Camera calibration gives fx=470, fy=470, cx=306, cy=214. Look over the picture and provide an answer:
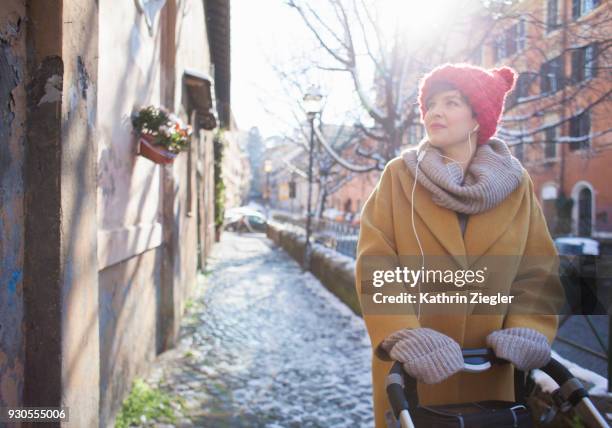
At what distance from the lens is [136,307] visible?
13.3 ft

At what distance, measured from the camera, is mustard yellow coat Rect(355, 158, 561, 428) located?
5.42 feet

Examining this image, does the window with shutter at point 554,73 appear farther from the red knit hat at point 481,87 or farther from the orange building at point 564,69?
the red knit hat at point 481,87

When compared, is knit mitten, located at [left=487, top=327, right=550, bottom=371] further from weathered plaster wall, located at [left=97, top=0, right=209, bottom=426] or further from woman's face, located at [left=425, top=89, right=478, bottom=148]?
weathered plaster wall, located at [left=97, top=0, right=209, bottom=426]

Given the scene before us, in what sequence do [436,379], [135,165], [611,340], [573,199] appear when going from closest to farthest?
[436,379] < [611,340] < [135,165] < [573,199]

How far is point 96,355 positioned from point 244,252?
46.6 feet

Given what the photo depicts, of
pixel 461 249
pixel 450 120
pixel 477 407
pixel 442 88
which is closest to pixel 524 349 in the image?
pixel 477 407

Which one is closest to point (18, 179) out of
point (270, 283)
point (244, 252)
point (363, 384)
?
point (363, 384)

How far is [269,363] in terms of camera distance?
4809mm

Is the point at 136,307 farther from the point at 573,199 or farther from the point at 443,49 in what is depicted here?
the point at 573,199

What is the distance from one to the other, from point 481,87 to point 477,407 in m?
1.13

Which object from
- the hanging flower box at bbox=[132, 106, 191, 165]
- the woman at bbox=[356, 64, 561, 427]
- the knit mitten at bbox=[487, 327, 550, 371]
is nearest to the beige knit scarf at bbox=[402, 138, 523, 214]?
the woman at bbox=[356, 64, 561, 427]

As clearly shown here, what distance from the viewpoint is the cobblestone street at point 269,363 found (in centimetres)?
366

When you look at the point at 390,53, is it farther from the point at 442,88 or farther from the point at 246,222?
the point at 246,222

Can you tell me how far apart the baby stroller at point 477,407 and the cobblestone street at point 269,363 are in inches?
87.2
